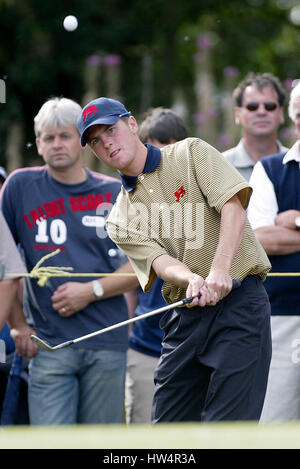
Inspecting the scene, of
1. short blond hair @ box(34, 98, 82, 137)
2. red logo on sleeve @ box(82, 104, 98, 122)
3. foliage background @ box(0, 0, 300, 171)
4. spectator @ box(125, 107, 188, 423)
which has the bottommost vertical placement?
spectator @ box(125, 107, 188, 423)

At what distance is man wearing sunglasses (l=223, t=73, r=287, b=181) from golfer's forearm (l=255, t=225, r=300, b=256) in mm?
696

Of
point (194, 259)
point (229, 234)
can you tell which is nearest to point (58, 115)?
point (194, 259)

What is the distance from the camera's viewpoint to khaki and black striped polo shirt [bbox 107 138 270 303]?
3.91 m

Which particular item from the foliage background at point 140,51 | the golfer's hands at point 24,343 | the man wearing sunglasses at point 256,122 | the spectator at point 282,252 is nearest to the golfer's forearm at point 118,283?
the golfer's hands at point 24,343

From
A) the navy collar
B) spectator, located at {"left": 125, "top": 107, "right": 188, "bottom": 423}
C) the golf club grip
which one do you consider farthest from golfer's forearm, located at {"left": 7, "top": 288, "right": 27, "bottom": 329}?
the golf club grip

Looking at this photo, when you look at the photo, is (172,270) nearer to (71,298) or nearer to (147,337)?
(71,298)

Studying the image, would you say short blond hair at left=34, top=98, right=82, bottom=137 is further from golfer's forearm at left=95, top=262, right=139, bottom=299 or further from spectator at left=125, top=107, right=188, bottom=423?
golfer's forearm at left=95, top=262, right=139, bottom=299

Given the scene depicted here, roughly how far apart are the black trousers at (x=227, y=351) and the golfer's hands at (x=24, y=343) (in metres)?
1.28

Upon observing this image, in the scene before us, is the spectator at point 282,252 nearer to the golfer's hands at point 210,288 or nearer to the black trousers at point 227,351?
the black trousers at point 227,351

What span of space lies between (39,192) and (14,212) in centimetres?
18

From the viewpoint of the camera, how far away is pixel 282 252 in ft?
15.5

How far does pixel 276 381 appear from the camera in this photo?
15.9ft

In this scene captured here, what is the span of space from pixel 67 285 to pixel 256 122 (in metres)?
1.50
